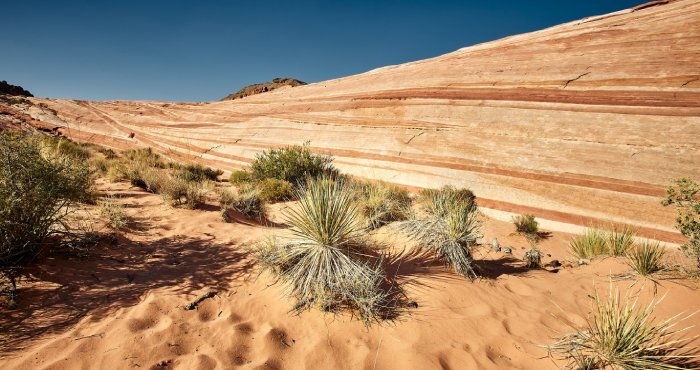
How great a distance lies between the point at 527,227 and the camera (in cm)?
727

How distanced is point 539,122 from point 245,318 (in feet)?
31.6

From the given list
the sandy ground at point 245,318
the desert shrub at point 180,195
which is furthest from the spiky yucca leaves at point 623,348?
the desert shrub at point 180,195

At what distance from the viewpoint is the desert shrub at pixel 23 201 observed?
3.31 m

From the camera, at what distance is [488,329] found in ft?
10.8

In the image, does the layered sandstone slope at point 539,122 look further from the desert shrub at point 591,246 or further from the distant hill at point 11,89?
the distant hill at point 11,89

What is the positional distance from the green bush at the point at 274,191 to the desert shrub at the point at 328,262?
13.5 ft

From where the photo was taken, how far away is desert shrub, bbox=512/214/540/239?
711cm

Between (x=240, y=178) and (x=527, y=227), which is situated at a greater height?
(x=240, y=178)

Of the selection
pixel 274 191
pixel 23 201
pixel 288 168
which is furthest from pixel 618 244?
pixel 23 201

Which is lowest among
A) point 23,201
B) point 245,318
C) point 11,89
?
point 245,318

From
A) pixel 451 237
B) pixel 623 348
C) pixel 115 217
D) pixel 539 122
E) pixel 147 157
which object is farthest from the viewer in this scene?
pixel 147 157

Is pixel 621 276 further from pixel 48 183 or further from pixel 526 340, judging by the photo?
pixel 48 183

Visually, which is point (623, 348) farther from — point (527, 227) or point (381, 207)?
point (527, 227)

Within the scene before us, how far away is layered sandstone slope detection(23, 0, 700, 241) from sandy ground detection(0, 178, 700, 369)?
4006 millimetres
